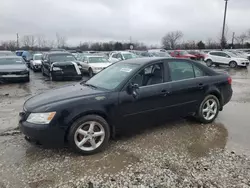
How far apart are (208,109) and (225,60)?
1995 centimetres

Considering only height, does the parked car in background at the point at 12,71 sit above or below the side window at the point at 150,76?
below

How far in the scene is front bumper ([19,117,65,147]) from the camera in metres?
3.51

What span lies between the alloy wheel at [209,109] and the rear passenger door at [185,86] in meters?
0.28

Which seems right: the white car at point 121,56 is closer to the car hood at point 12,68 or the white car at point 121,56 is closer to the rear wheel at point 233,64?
the car hood at point 12,68

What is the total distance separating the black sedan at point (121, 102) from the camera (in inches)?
142

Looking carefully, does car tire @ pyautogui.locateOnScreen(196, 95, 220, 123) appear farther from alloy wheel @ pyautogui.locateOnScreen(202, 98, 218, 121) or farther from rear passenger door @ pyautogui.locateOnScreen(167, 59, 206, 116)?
rear passenger door @ pyautogui.locateOnScreen(167, 59, 206, 116)

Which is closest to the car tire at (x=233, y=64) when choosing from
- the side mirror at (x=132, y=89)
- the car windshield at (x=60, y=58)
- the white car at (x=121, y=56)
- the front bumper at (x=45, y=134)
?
the white car at (x=121, y=56)

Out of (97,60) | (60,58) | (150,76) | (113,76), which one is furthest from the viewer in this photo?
(97,60)

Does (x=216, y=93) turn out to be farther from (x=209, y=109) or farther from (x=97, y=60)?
(x=97, y=60)

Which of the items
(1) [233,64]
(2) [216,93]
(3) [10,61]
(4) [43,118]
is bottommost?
(4) [43,118]

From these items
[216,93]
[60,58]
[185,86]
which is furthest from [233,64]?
[185,86]

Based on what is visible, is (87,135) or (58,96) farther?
(58,96)

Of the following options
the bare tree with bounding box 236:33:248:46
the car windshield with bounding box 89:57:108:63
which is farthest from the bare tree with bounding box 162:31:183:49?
the car windshield with bounding box 89:57:108:63

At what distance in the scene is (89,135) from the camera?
3.78 m
